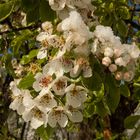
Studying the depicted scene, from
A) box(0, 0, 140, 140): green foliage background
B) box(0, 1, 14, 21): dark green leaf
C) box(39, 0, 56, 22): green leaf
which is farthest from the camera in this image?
box(0, 1, 14, 21): dark green leaf

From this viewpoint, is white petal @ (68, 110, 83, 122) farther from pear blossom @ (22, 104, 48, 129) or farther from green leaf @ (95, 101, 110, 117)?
green leaf @ (95, 101, 110, 117)

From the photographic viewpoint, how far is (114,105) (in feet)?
5.16

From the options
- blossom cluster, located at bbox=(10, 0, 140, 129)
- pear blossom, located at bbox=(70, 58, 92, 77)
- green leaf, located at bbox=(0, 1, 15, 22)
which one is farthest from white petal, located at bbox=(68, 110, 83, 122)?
green leaf, located at bbox=(0, 1, 15, 22)

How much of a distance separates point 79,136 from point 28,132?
0.98 metres

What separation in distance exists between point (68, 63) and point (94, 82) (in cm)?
9

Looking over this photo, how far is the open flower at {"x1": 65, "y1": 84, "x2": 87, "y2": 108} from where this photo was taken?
155 centimetres

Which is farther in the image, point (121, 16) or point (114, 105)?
point (121, 16)

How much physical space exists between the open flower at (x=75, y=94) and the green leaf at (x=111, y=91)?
85 millimetres

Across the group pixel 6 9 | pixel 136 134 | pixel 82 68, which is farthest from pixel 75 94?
pixel 6 9

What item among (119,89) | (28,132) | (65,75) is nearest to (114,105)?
(119,89)

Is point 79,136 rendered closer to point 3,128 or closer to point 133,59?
point 3,128

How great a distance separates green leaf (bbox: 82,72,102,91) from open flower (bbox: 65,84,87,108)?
0.20ft

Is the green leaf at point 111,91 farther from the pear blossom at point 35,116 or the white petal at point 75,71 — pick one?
the pear blossom at point 35,116

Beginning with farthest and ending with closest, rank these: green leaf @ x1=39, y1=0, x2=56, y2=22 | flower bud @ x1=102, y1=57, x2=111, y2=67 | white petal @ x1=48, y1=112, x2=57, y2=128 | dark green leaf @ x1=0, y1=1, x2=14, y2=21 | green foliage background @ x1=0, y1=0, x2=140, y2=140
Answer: dark green leaf @ x1=0, y1=1, x2=14, y2=21 → green leaf @ x1=39, y1=0, x2=56, y2=22 → white petal @ x1=48, y1=112, x2=57, y2=128 → green foliage background @ x1=0, y1=0, x2=140, y2=140 → flower bud @ x1=102, y1=57, x2=111, y2=67
